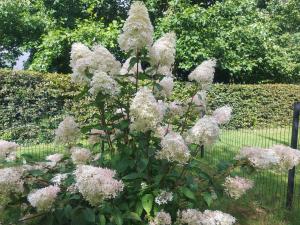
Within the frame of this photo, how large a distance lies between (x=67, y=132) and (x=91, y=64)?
1.82ft

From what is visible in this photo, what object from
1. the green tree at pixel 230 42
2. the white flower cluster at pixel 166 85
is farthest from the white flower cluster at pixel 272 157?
the green tree at pixel 230 42

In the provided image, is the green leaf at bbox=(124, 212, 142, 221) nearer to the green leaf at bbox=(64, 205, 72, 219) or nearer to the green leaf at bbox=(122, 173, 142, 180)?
the green leaf at bbox=(122, 173, 142, 180)

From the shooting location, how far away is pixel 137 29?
2889 millimetres

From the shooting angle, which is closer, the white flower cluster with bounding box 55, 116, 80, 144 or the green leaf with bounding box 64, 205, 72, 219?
the green leaf with bounding box 64, 205, 72, 219

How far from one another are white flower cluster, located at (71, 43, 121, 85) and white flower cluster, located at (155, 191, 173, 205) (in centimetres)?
93

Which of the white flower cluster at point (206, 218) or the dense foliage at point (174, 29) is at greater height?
the dense foliage at point (174, 29)

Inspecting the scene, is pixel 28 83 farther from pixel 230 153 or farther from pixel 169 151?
pixel 169 151

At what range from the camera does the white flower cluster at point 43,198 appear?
8.43ft

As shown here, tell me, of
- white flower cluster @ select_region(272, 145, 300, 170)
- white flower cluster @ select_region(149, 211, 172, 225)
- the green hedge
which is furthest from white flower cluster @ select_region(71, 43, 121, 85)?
the green hedge

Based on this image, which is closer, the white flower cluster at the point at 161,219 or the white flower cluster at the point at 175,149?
the white flower cluster at the point at 175,149

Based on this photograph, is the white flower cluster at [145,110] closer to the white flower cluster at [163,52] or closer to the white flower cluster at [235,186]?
the white flower cluster at [163,52]

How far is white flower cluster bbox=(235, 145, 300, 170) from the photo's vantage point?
2.81 metres

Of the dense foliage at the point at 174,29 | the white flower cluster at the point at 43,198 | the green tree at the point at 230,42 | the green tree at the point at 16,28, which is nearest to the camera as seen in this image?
the white flower cluster at the point at 43,198

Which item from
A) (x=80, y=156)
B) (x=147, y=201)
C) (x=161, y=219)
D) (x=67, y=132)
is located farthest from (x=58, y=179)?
(x=161, y=219)
